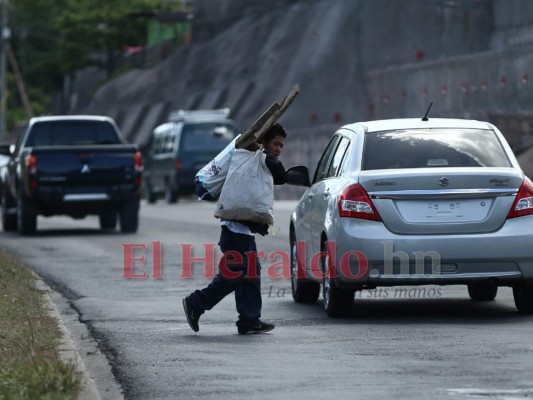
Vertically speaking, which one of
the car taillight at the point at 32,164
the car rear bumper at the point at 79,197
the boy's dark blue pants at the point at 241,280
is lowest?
the car rear bumper at the point at 79,197

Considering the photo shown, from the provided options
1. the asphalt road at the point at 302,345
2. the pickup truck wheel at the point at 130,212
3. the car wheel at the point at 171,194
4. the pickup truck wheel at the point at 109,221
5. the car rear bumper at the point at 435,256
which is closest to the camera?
the asphalt road at the point at 302,345

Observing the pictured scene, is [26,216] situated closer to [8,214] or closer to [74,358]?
[8,214]

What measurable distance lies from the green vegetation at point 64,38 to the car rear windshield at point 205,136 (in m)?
45.9

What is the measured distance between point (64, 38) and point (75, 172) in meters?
70.0

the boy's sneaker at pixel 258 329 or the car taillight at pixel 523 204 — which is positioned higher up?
the car taillight at pixel 523 204

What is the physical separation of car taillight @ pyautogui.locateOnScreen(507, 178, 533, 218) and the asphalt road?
77 cm

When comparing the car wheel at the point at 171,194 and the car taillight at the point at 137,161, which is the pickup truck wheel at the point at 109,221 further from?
the car wheel at the point at 171,194

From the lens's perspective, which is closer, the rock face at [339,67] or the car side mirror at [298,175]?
the car side mirror at [298,175]

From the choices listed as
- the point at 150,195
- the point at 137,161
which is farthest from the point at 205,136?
the point at 137,161

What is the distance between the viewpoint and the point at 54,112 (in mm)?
106812

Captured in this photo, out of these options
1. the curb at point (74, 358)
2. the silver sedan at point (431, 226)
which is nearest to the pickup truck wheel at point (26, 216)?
the curb at point (74, 358)

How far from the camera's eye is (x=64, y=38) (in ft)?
312

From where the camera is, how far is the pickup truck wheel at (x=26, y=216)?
26.3 meters

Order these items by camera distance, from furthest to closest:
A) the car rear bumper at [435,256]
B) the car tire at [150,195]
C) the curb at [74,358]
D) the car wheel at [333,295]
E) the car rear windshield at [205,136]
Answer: the car tire at [150,195], the car rear windshield at [205,136], the car wheel at [333,295], the car rear bumper at [435,256], the curb at [74,358]
